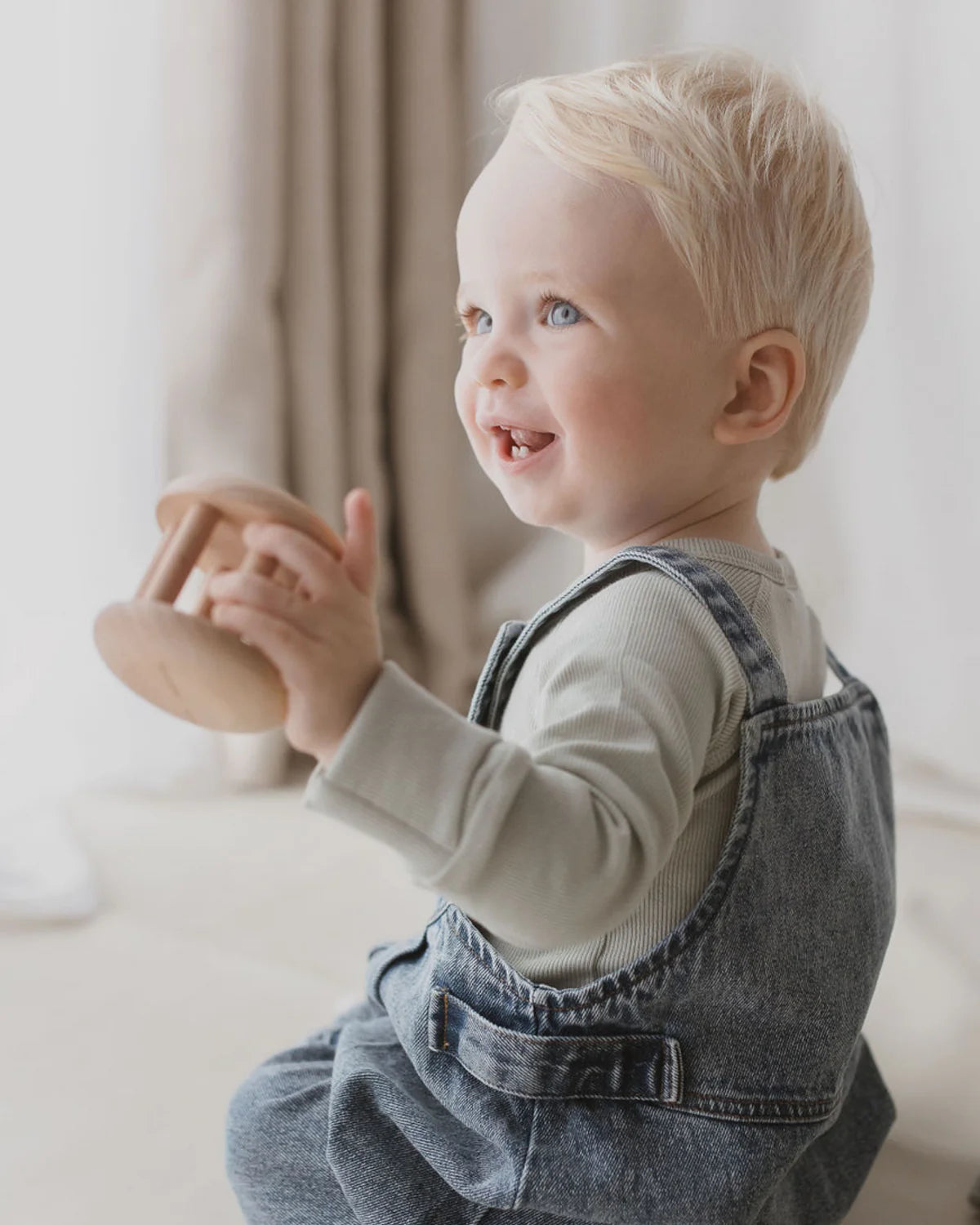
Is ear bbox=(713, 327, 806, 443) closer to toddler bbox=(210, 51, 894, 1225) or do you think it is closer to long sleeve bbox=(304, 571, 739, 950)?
toddler bbox=(210, 51, 894, 1225)

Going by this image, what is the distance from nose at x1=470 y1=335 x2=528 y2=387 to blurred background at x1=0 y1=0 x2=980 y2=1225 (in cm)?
62

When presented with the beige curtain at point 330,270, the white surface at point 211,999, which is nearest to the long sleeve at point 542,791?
the white surface at point 211,999

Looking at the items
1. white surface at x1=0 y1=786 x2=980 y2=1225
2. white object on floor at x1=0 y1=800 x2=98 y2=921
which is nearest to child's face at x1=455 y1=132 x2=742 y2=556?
white surface at x1=0 y1=786 x2=980 y2=1225

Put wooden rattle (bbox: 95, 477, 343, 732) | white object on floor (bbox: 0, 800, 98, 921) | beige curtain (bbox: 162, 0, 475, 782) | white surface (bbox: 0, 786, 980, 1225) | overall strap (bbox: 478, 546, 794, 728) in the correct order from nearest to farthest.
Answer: wooden rattle (bbox: 95, 477, 343, 732) → overall strap (bbox: 478, 546, 794, 728) → white surface (bbox: 0, 786, 980, 1225) → white object on floor (bbox: 0, 800, 98, 921) → beige curtain (bbox: 162, 0, 475, 782)

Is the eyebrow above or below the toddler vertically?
above

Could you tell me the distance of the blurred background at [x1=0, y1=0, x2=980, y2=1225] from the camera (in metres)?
1.32

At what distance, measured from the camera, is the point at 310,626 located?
24.6 inches

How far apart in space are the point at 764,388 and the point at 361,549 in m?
0.29

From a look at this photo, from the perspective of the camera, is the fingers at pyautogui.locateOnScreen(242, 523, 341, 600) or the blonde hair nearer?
the fingers at pyautogui.locateOnScreen(242, 523, 341, 600)

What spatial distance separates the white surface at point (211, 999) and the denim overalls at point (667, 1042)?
0.18 meters

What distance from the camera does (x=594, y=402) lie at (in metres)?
0.79

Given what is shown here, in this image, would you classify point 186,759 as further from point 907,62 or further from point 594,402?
point 907,62

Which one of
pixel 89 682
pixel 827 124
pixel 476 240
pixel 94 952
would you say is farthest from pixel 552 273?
pixel 89 682

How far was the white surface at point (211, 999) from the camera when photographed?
38.7 inches
